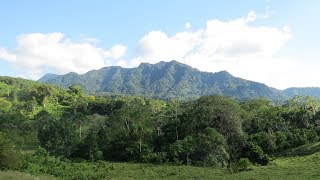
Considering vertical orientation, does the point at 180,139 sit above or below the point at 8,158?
above

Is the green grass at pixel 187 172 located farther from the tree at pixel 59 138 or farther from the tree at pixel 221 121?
the tree at pixel 59 138

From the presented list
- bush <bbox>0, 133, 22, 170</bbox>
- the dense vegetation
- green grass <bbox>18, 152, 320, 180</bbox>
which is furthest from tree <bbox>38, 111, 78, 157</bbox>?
bush <bbox>0, 133, 22, 170</bbox>

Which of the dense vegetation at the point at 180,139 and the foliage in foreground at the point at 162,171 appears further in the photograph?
the dense vegetation at the point at 180,139

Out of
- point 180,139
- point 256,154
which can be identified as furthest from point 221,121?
point 256,154

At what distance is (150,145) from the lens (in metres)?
70.3

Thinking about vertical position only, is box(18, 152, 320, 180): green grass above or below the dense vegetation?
below

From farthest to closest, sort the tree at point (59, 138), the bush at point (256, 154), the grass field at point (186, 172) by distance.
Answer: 1. the tree at point (59, 138)
2. the bush at point (256, 154)
3. the grass field at point (186, 172)

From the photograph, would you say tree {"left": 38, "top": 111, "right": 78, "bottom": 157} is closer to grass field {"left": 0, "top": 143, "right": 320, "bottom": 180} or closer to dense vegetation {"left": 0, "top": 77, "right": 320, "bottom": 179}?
dense vegetation {"left": 0, "top": 77, "right": 320, "bottom": 179}

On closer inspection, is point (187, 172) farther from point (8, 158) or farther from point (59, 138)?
point (59, 138)

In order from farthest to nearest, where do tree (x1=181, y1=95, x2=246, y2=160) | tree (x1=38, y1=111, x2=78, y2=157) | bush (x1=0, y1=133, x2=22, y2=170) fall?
tree (x1=38, y1=111, x2=78, y2=157)
tree (x1=181, y1=95, x2=246, y2=160)
bush (x1=0, y1=133, x2=22, y2=170)

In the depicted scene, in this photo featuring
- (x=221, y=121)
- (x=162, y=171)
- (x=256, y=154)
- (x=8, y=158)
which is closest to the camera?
(x=8, y=158)

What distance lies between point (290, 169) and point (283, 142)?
21.3 meters

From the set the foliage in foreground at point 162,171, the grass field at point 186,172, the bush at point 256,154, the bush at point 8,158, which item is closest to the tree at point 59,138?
the foliage in foreground at point 162,171

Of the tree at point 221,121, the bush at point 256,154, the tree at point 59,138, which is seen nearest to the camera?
the bush at point 256,154
